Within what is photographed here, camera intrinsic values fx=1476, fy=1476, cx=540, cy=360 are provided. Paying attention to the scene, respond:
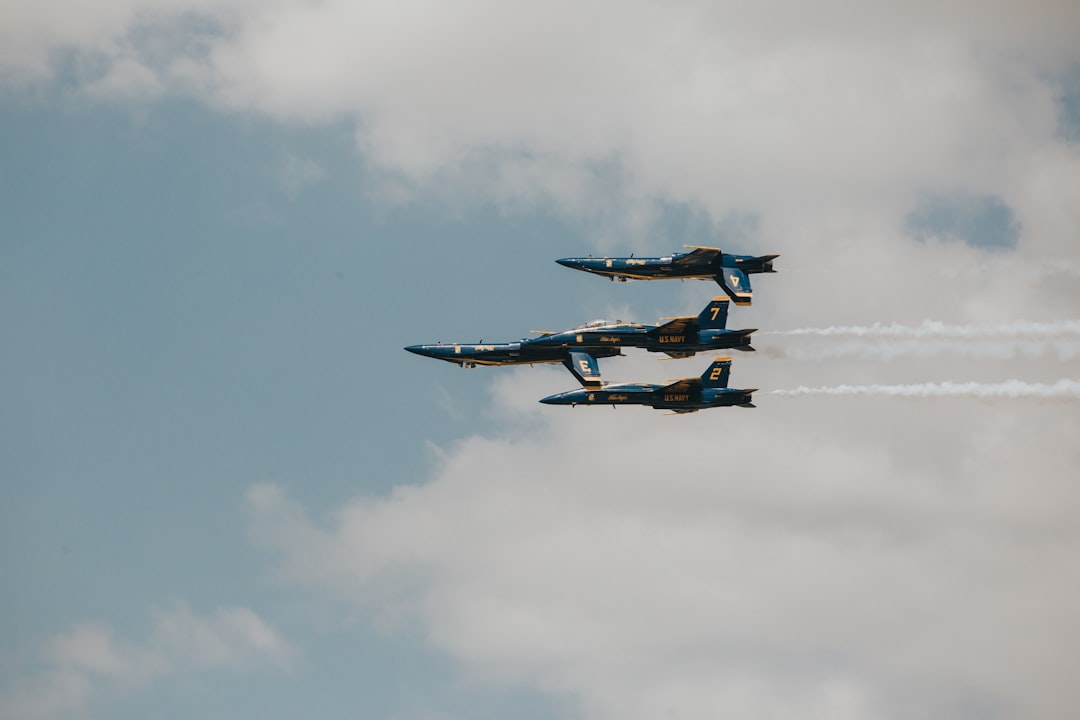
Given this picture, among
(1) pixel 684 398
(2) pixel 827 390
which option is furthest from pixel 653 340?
(2) pixel 827 390

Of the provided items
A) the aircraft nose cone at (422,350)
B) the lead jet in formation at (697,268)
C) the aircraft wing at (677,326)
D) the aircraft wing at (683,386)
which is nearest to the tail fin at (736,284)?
the lead jet in formation at (697,268)

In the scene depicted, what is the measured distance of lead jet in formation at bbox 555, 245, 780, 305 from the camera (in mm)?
142750

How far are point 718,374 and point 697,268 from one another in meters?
11.1

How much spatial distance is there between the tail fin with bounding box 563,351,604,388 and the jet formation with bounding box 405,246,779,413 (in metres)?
0.09

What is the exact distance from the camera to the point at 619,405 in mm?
141250

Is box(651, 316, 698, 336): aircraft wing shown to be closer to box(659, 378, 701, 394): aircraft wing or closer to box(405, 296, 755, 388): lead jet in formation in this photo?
box(405, 296, 755, 388): lead jet in formation

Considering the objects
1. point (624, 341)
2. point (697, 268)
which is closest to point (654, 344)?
point (624, 341)

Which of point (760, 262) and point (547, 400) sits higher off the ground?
point (760, 262)

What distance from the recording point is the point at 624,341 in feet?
463

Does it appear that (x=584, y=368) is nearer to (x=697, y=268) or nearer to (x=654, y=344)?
(x=654, y=344)

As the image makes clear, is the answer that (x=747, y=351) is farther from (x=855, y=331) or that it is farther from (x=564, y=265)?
(x=564, y=265)

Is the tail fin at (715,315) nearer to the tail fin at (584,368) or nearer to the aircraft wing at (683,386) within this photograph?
the aircraft wing at (683,386)

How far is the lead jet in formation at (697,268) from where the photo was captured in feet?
468

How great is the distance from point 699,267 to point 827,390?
1738 cm
